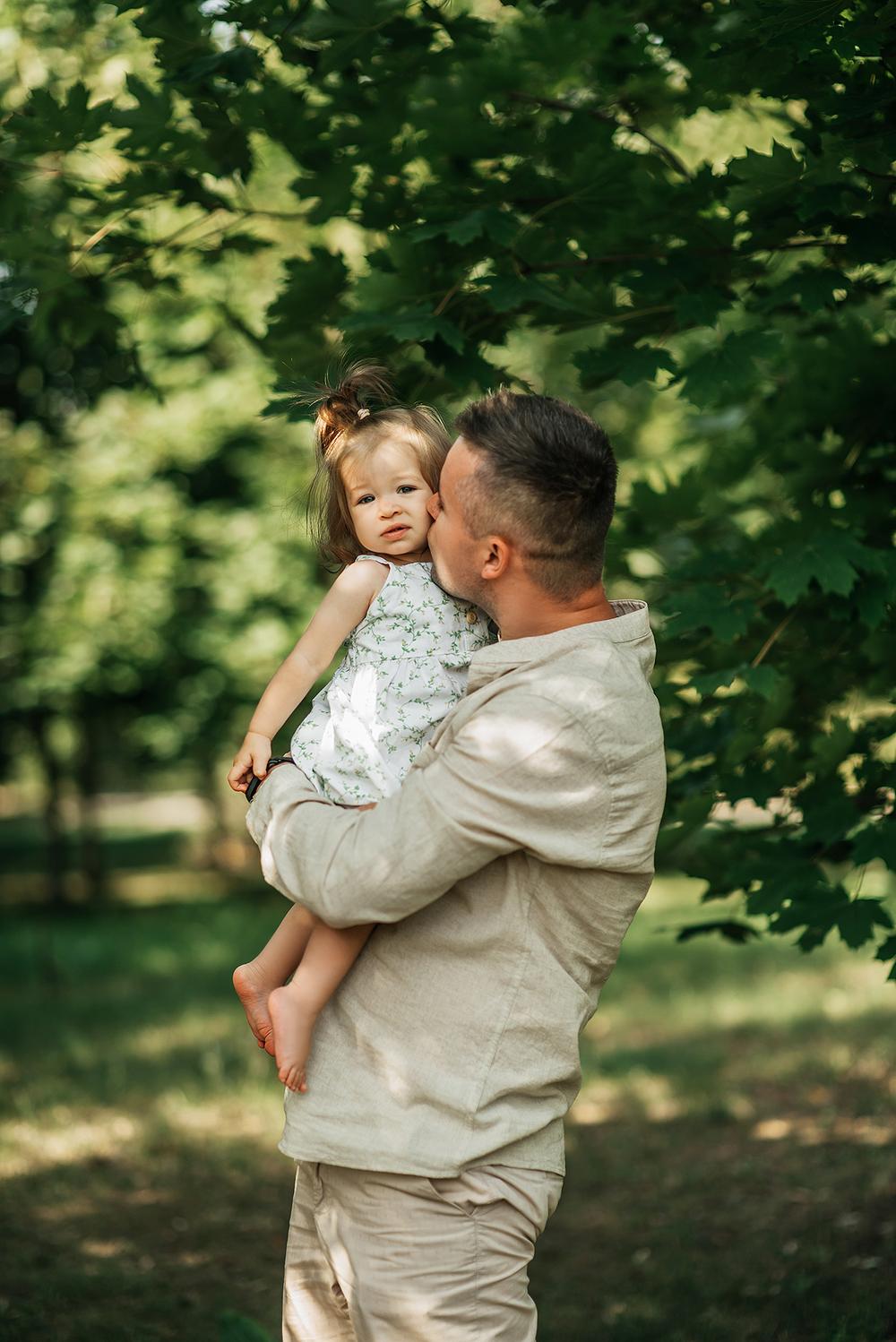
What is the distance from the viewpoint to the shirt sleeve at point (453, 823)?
199cm

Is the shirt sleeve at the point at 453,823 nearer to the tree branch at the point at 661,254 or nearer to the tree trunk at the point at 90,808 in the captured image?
the tree branch at the point at 661,254

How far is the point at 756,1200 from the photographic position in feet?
17.1

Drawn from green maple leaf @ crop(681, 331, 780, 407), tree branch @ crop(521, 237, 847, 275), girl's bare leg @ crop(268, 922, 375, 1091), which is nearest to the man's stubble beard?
girl's bare leg @ crop(268, 922, 375, 1091)

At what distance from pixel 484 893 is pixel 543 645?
0.40 m

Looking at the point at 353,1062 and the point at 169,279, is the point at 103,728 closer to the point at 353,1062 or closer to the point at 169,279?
the point at 169,279

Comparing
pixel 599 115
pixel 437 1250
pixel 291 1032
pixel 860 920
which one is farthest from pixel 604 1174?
pixel 599 115

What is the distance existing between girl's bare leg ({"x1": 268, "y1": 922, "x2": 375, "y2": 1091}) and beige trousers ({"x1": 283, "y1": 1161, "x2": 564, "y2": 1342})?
0.22 metres

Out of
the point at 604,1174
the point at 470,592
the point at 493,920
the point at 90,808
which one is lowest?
the point at 90,808

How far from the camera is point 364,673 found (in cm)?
236

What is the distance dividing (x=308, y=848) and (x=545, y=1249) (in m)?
3.55

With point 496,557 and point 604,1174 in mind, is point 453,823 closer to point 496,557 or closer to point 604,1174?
point 496,557

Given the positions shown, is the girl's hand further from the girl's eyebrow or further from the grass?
the grass

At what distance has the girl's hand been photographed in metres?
2.36

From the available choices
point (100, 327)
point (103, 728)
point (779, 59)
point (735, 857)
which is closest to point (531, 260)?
point (779, 59)
